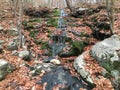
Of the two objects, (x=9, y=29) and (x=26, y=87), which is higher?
(x=9, y=29)

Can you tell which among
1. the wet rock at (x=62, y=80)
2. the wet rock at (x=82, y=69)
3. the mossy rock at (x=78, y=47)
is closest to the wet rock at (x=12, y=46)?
the mossy rock at (x=78, y=47)

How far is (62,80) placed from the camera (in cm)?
805

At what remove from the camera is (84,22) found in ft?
50.0

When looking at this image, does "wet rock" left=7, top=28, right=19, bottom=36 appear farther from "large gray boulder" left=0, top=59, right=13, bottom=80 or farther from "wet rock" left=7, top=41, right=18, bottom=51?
"large gray boulder" left=0, top=59, right=13, bottom=80

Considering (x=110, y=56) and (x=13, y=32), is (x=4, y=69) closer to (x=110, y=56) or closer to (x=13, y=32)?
(x=110, y=56)

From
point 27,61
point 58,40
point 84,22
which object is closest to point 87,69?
point 27,61

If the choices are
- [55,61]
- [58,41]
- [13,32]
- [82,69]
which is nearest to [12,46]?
[13,32]

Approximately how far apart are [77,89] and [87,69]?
1063mm

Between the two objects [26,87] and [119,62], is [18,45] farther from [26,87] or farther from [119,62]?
[119,62]

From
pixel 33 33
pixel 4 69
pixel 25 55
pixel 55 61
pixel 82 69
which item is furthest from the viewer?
pixel 33 33

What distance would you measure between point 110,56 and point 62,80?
227 centimetres

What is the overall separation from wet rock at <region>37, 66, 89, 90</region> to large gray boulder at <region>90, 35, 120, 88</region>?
48.9 inches

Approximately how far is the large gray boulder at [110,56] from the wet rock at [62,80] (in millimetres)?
1243

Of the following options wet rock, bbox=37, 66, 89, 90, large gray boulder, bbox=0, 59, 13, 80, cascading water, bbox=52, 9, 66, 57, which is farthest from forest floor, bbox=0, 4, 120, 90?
cascading water, bbox=52, 9, 66, 57
